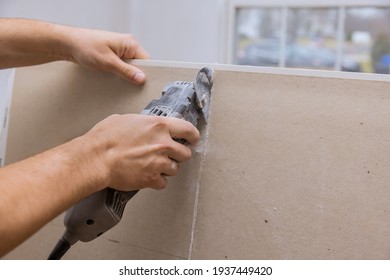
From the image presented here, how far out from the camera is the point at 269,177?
29.9 inches

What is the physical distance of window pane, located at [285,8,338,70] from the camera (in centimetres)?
189

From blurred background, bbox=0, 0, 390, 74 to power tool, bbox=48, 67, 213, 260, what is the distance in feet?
3.37

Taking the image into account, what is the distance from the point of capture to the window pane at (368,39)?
183cm

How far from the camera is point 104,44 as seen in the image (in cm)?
89

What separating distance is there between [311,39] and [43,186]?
192 centimetres

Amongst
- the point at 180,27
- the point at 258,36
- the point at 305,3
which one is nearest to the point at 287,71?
the point at 305,3

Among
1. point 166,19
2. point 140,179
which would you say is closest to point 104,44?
point 140,179

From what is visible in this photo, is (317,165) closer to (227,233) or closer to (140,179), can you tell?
(227,233)

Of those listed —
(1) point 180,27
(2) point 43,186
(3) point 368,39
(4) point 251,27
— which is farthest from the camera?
(3) point 368,39

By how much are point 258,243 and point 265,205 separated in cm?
8

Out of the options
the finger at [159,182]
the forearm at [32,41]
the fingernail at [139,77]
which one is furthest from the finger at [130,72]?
the finger at [159,182]

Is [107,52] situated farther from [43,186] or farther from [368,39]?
[368,39]

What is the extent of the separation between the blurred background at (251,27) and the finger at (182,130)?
1.09 meters

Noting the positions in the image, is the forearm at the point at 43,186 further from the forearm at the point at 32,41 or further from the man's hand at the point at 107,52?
the forearm at the point at 32,41
